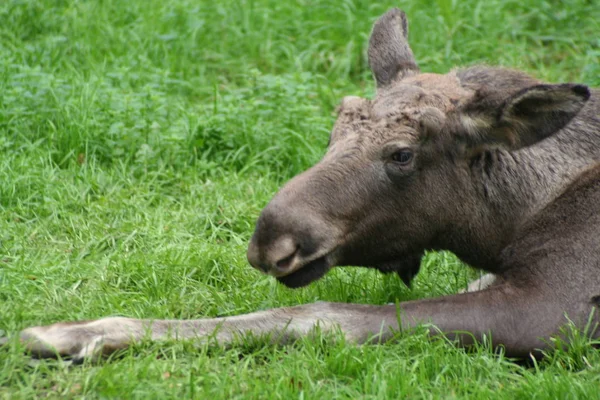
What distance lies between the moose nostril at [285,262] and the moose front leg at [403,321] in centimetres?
37

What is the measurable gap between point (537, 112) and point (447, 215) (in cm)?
84

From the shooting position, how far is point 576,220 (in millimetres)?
7070

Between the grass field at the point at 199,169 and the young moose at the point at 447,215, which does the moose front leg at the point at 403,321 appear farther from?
the grass field at the point at 199,169

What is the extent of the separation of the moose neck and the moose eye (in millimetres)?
467

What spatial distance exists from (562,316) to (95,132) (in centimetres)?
475

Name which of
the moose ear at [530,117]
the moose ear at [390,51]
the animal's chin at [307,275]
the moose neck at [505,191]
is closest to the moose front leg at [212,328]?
the animal's chin at [307,275]

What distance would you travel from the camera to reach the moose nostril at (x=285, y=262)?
21.2 ft

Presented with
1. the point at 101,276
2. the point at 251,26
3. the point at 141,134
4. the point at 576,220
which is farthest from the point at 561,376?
the point at 251,26

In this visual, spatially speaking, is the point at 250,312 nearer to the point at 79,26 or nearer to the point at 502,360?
the point at 502,360

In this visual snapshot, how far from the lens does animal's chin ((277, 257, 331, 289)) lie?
6.69m

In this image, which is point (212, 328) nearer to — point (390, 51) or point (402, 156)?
point (402, 156)

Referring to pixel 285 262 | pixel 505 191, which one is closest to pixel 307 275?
pixel 285 262

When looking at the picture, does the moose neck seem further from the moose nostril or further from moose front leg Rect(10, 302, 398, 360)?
the moose nostril

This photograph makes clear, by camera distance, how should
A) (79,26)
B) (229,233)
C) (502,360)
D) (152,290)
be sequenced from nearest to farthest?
(502,360) < (152,290) < (229,233) < (79,26)
